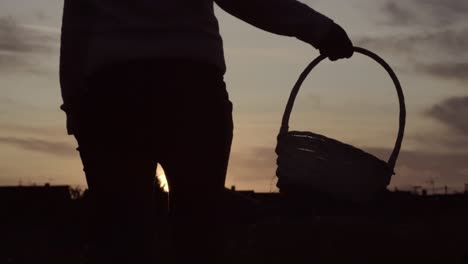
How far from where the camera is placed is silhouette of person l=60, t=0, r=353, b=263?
2.52 metres

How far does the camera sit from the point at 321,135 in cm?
489

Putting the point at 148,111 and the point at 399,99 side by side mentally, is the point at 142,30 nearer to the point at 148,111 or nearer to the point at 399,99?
the point at 148,111

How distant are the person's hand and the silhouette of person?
0.55ft

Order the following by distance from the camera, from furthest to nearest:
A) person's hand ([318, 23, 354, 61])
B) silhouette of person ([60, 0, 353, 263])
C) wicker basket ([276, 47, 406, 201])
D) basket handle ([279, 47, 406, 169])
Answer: basket handle ([279, 47, 406, 169]), wicker basket ([276, 47, 406, 201]), person's hand ([318, 23, 354, 61]), silhouette of person ([60, 0, 353, 263])

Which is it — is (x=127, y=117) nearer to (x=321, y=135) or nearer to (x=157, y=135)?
(x=157, y=135)

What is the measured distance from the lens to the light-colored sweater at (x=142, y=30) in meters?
2.52

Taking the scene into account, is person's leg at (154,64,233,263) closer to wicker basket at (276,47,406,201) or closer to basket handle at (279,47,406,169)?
wicker basket at (276,47,406,201)

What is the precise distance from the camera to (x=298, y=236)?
8820 millimetres

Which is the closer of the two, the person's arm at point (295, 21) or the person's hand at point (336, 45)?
the person's arm at point (295, 21)

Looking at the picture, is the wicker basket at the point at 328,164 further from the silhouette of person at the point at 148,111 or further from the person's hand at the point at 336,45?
the silhouette of person at the point at 148,111

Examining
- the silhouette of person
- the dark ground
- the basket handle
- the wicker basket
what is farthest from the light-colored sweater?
the basket handle

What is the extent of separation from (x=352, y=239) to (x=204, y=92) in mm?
6294

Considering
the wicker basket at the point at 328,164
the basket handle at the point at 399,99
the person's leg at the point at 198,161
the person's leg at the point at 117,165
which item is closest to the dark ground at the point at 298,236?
the wicker basket at the point at 328,164

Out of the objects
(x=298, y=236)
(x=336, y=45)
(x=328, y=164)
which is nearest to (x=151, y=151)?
(x=336, y=45)
